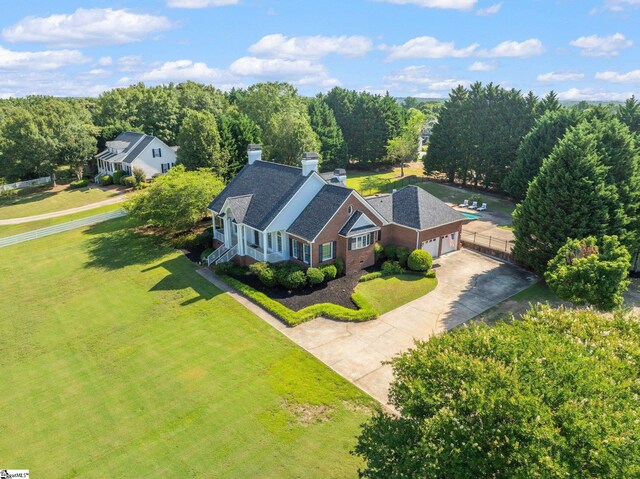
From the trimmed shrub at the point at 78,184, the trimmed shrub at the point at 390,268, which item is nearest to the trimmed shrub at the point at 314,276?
the trimmed shrub at the point at 390,268

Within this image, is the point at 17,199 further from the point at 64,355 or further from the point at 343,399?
the point at 343,399

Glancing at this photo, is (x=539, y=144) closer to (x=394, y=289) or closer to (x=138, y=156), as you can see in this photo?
(x=394, y=289)

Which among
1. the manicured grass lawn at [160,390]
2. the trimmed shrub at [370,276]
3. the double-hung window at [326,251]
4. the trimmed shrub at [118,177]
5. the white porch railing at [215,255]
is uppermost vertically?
the trimmed shrub at [118,177]

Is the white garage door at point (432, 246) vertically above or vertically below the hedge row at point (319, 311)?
above

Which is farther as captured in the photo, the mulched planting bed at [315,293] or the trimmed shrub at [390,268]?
the trimmed shrub at [390,268]

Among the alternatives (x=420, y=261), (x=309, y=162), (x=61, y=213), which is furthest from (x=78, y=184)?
(x=420, y=261)

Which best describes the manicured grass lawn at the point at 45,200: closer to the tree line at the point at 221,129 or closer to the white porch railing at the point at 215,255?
the tree line at the point at 221,129

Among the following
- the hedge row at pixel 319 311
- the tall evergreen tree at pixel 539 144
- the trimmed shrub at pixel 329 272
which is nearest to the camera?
the hedge row at pixel 319 311
